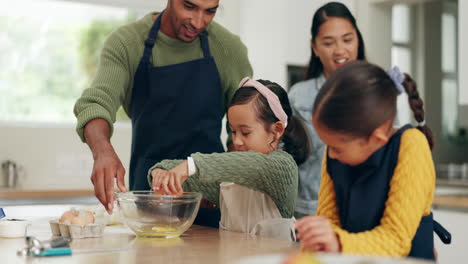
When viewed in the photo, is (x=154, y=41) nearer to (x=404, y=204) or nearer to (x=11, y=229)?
(x=11, y=229)

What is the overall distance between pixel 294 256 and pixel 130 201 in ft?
2.89

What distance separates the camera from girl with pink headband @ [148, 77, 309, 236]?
4.69 feet

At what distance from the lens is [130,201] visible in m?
1.39

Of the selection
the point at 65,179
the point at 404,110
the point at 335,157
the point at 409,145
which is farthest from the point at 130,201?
the point at 404,110

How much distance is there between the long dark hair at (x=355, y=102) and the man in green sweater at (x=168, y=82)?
0.96 metres

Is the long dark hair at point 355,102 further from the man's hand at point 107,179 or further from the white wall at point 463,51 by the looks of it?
the white wall at point 463,51

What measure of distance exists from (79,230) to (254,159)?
1.52ft

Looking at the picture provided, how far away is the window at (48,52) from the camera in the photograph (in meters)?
3.82

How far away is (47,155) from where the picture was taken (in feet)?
12.2

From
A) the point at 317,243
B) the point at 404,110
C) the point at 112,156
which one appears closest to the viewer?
the point at 317,243

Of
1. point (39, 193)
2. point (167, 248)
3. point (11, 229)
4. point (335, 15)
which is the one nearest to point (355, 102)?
point (167, 248)

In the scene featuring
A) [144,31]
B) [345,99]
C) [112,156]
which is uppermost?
[144,31]

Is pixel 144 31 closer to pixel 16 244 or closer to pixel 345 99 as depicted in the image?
pixel 16 244

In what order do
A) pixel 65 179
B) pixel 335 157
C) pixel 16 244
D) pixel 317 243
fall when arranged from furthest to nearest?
pixel 65 179 < pixel 16 244 < pixel 335 157 < pixel 317 243
